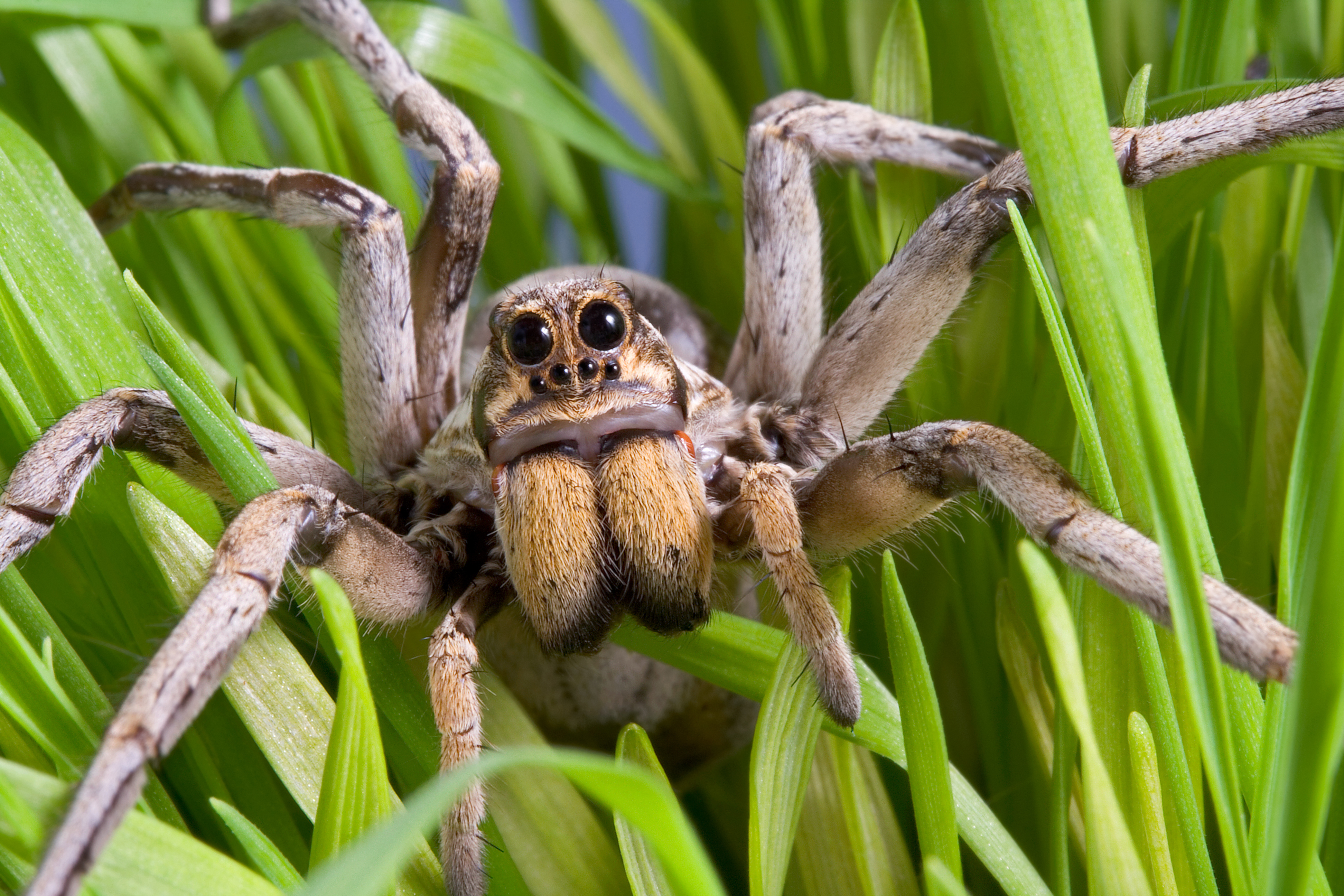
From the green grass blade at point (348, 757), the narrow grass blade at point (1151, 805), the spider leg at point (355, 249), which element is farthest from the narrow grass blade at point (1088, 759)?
the spider leg at point (355, 249)

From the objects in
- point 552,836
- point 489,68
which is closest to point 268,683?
point 552,836

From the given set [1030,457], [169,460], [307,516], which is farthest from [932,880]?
[169,460]

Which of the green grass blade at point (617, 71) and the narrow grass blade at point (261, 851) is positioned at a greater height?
the green grass blade at point (617, 71)

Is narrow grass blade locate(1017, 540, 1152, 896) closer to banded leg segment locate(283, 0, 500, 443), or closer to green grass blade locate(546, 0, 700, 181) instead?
banded leg segment locate(283, 0, 500, 443)

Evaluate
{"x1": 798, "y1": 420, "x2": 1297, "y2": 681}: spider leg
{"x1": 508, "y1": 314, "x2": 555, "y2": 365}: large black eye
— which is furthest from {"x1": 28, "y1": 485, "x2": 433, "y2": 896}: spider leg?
{"x1": 798, "y1": 420, "x2": 1297, "y2": 681}: spider leg

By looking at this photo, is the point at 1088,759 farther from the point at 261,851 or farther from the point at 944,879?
the point at 261,851

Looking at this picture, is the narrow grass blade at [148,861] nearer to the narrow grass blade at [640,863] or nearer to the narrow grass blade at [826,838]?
the narrow grass blade at [640,863]
